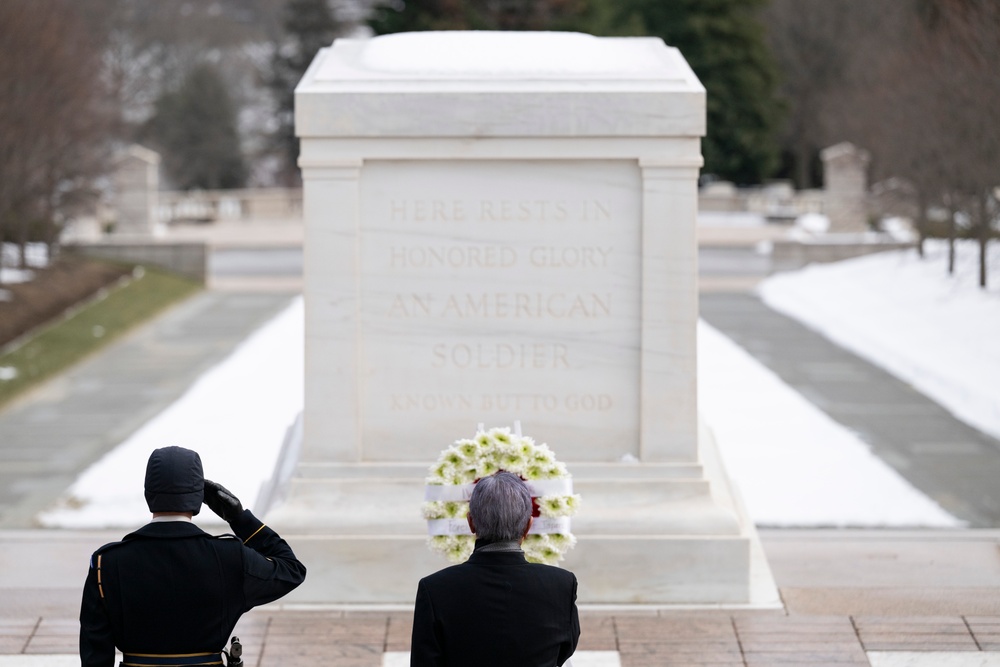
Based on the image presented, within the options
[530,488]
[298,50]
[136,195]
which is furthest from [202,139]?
[530,488]

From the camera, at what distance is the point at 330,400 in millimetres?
7371

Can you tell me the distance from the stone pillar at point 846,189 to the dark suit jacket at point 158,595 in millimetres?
30612

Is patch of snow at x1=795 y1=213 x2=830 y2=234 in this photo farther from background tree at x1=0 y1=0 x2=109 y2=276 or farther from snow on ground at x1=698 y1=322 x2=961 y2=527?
snow on ground at x1=698 y1=322 x2=961 y2=527

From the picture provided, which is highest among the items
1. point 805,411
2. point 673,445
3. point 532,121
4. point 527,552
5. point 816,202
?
point 532,121

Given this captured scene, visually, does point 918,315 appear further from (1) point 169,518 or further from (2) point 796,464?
(1) point 169,518

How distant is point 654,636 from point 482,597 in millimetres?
2887

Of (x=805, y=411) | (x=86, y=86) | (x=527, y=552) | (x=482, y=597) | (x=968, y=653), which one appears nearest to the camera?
(x=482, y=597)

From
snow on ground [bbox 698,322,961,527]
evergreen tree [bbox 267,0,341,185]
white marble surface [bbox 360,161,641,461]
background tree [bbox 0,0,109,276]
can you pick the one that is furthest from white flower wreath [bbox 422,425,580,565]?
evergreen tree [bbox 267,0,341,185]

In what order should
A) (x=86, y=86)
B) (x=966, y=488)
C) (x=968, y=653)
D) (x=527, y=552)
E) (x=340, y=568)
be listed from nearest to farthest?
(x=527, y=552)
(x=968, y=653)
(x=340, y=568)
(x=966, y=488)
(x=86, y=86)

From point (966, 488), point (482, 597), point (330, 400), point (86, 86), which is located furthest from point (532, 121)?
point (86, 86)

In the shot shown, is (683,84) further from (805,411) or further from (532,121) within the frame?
(805,411)

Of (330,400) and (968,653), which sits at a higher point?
(330,400)

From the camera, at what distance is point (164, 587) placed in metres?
4.00

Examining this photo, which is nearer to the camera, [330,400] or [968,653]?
[968,653]
